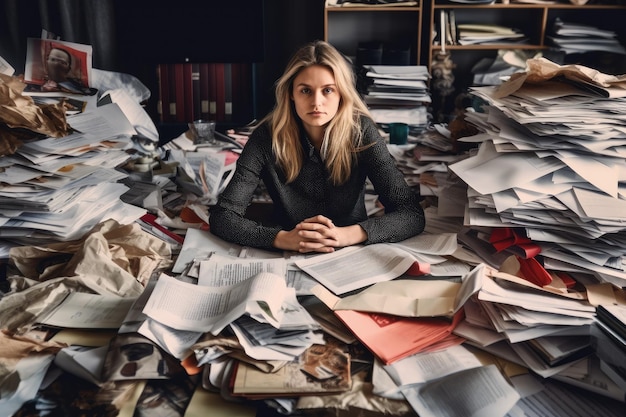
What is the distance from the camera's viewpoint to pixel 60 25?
8.53ft

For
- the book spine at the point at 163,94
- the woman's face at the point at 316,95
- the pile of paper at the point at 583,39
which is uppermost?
the pile of paper at the point at 583,39

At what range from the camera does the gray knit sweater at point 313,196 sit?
4.90 feet

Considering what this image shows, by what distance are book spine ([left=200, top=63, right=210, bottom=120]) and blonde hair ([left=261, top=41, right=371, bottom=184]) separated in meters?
1.41

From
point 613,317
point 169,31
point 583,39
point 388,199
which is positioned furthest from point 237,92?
point 613,317

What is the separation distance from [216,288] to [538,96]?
81 cm

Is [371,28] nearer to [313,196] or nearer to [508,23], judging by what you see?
[508,23]

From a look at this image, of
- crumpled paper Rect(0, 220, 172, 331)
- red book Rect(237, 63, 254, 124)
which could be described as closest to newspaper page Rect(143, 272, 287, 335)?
crumpled paper Rect(0, 220, 172, 331)

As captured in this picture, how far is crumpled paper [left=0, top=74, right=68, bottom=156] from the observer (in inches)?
55.1

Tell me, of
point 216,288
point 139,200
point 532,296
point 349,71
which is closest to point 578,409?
point 532,296

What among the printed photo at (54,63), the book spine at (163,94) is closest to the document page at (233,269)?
the printed photo at (54,63)

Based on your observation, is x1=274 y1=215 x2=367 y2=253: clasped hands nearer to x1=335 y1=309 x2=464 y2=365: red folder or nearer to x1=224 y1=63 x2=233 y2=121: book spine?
x1=335 y1=309 x2=464 y2=365: red folder

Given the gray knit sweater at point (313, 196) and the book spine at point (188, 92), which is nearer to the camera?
the gray knit sweater at point (313, 196)

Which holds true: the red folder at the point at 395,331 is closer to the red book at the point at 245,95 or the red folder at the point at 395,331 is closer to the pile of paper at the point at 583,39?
the red book at the point at 245,95

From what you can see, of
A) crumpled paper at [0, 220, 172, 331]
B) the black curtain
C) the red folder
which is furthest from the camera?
the black curtain
